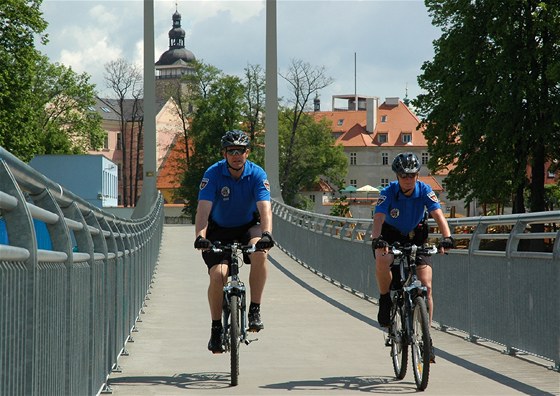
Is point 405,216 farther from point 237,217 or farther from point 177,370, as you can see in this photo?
point 177,370

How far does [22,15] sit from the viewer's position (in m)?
55.6

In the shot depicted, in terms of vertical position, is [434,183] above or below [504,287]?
above

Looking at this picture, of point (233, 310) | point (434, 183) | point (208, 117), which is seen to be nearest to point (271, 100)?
point (233, 310)

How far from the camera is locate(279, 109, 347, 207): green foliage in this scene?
108875mm

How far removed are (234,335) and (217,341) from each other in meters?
0.41

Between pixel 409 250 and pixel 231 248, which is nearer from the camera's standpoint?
pixel 409 250

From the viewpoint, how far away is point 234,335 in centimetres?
905

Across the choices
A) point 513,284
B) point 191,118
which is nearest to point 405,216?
point 513,284

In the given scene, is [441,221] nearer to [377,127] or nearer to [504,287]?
[504,287]

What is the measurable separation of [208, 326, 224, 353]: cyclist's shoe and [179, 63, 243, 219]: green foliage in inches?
3528

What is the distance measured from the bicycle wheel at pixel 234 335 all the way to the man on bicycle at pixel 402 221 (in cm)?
110

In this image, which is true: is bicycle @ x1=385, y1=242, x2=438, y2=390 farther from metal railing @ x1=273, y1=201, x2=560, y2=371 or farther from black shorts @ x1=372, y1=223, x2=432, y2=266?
metal railing @ x1=273, y1=201, x2=560, y2=371

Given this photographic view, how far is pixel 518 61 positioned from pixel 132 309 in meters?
33.7

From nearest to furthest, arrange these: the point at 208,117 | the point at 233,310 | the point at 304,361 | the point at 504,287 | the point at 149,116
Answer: the point at 233,310 → the point at 304,361 → the point at 504,287 → the point at 149,116 → the point at 208,117
